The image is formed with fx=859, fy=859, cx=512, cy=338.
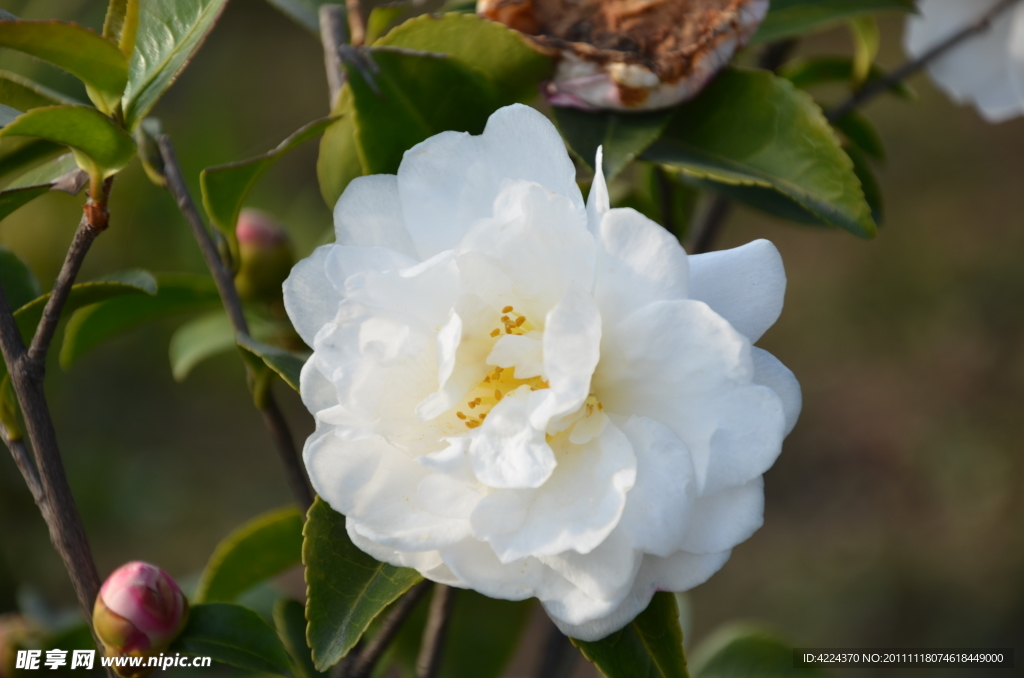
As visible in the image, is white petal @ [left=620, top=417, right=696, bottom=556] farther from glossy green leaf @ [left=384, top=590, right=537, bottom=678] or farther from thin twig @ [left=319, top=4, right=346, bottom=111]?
glossy green leaf @ [left=384, top=590, right=537, bottom=678]

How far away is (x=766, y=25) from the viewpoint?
2.45 feet

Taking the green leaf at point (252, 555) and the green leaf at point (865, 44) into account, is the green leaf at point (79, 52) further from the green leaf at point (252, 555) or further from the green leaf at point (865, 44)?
the green leaf at point (865, 44)

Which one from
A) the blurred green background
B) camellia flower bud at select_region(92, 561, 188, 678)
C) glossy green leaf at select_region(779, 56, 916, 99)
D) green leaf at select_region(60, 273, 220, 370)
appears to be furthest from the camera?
the blurred green background

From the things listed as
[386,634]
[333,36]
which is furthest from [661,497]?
[333,36]

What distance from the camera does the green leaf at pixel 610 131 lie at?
1.96 ft

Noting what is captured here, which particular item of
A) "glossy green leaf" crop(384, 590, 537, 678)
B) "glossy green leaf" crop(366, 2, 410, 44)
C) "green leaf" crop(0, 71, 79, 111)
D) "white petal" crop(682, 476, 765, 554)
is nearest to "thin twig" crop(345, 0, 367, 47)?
"glossy green leaf" crop(366, 2, 410, 44)

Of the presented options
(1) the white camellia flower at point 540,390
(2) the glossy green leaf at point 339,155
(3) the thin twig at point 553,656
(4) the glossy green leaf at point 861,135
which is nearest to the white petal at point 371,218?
(1) the white camellia flower at point 540,390

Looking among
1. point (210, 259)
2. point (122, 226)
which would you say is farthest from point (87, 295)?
point (122, 226)

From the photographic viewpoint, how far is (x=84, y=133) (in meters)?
0.48

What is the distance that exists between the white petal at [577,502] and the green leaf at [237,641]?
232 millimetres

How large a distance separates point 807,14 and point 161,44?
1.75 feet

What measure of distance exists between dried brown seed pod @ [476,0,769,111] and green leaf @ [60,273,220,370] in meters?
0.37

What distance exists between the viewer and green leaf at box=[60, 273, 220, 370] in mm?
766

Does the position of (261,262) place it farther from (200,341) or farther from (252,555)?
(252,555)
